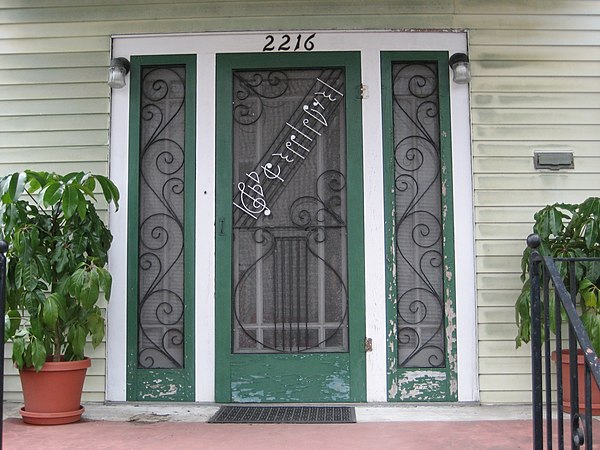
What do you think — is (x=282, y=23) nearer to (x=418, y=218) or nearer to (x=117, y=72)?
(x=117, y=72)

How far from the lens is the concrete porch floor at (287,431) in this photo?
11.2 ft

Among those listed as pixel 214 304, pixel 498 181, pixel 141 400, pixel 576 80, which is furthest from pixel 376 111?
pixel 141 400

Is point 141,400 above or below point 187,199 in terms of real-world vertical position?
below

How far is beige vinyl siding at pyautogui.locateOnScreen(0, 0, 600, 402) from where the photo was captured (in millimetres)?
4328

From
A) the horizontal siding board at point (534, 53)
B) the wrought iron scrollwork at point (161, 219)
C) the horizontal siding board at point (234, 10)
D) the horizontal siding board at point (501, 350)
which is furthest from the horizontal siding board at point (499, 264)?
the wrought iron scrollwork at point (161, 219)

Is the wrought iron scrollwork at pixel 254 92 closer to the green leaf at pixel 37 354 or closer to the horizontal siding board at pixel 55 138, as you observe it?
the horizontal siding board at pixel 55 138

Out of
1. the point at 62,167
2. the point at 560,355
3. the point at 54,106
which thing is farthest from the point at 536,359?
the point at 54,106

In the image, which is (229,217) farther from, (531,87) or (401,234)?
(531,87)

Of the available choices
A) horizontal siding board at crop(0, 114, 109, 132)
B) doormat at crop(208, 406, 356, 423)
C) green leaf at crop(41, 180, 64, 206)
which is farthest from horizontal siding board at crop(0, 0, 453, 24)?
doormat at crop(208, 406, 356, 423)

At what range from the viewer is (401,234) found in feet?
14.4

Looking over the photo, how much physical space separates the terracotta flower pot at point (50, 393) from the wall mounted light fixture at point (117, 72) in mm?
1699

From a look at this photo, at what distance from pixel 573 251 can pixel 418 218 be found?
0.92m

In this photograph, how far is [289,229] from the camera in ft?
14.4

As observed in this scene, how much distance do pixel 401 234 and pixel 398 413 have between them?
1.06m
